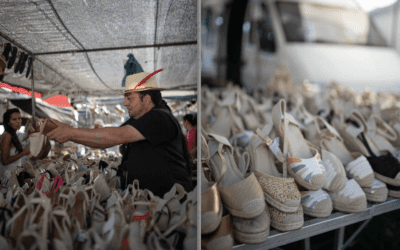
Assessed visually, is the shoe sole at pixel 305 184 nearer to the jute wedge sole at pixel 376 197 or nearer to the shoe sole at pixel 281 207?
the shoe sole at pixel 281 207

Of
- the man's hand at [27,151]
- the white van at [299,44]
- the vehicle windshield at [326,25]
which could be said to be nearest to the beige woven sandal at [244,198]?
the man's hand at [27,151]

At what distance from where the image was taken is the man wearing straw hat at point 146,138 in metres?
0.36

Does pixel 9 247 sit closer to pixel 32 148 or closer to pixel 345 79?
pixel 32 148

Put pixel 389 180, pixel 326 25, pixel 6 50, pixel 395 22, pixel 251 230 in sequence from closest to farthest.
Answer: pixel 6 50
pixel 251 230
pixel 389 180
pixel 395 22
pixel 326 25

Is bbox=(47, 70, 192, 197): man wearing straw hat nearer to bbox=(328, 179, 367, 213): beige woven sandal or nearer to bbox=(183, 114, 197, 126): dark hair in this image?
bbox=(183, 114, 197, 126): dark hair

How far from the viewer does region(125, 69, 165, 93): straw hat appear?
0.36m

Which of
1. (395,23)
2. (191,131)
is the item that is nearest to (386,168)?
(191,131)

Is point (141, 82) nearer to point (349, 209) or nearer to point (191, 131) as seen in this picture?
point (191, 131)

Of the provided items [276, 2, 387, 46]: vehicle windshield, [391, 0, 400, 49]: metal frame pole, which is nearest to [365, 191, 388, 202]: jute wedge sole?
[391, 0, 400, 49]: metal frame pole

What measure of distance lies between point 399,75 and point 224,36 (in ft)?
7.60

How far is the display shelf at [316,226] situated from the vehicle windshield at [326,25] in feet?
10.2

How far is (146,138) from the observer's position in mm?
364

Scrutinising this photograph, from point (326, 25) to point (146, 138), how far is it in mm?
3642

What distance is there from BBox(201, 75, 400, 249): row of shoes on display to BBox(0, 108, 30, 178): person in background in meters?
0.31
